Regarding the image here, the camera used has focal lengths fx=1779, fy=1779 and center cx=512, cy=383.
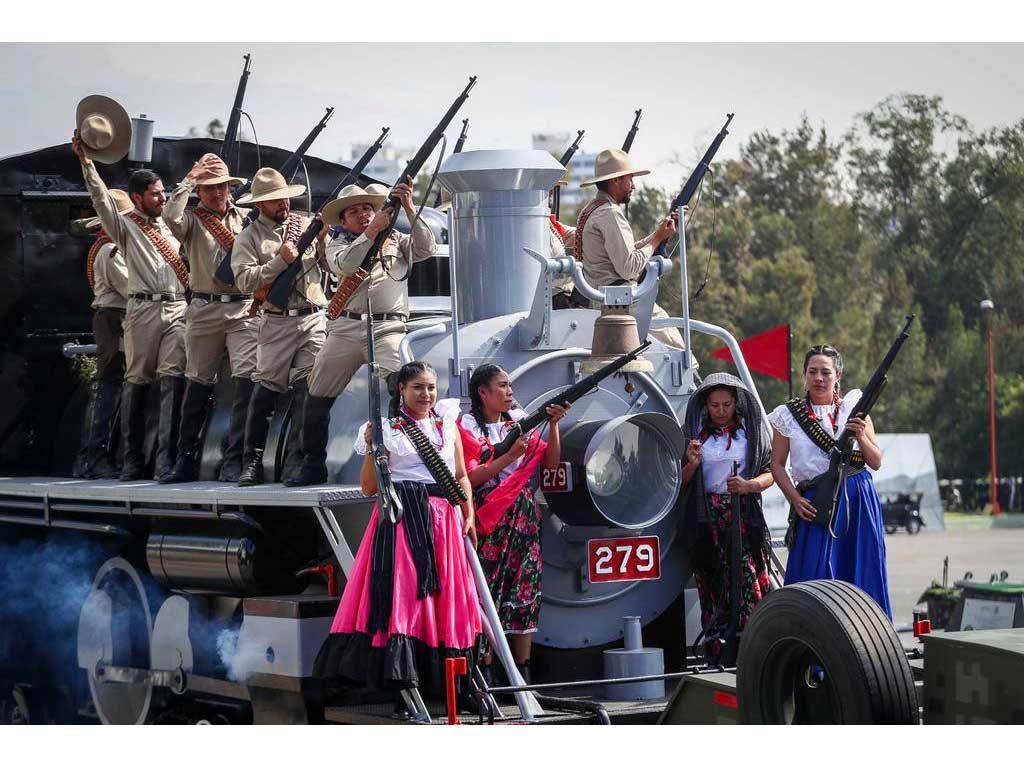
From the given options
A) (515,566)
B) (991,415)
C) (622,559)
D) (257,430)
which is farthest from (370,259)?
(991,415)

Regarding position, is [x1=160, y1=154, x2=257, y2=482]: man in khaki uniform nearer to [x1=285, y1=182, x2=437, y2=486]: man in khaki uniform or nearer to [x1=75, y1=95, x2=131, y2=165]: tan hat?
[x1=75, y1=95, x2=131, y2=165]: tan hat

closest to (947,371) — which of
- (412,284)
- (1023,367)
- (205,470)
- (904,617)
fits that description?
(1023,367)

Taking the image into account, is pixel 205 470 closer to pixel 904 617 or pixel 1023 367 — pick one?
pixel 904 617

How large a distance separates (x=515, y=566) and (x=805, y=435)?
4.93 ft

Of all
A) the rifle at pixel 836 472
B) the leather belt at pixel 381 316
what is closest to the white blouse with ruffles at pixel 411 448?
the leather belt at pixel 381 316

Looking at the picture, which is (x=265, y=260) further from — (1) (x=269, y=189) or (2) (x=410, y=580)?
(2) (x=410, y=580)

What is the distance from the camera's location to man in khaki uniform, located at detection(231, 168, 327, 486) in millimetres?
9141

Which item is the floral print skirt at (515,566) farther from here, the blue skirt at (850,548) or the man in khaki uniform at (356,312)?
the blue skirt at (850,548)

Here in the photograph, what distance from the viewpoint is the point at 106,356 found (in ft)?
34.8

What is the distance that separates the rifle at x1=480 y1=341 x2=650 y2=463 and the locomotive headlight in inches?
14.6

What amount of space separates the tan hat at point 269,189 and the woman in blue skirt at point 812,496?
109 inches

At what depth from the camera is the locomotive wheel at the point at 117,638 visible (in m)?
9.72

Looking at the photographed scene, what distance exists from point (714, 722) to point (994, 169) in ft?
122

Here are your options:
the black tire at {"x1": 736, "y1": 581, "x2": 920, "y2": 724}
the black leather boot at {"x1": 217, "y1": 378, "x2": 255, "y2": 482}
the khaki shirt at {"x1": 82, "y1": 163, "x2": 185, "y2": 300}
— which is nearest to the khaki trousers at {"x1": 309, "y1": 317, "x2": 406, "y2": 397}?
the black leather boot at {"x1": 217, "y1": 378, "x2": 255, "y2": 482}
